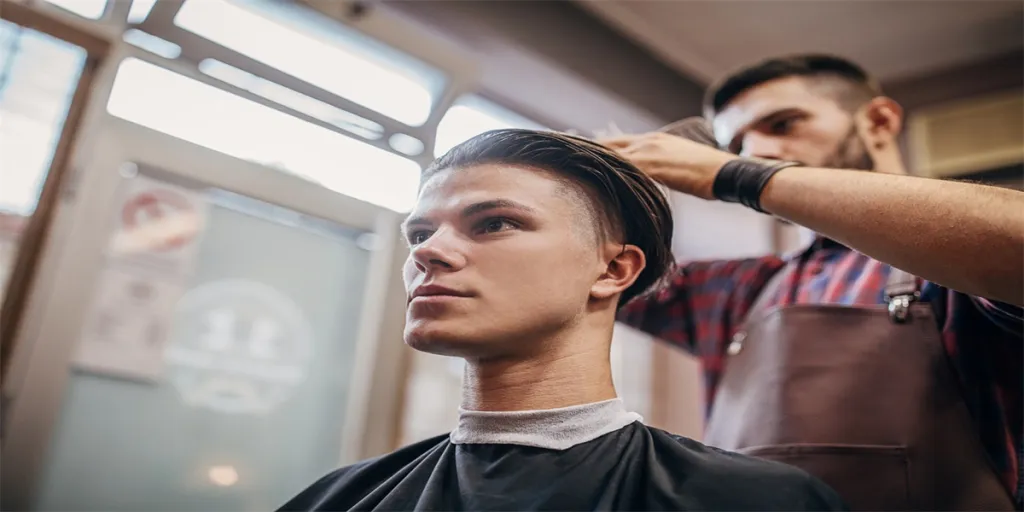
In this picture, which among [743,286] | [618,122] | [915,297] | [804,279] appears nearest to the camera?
[915,297]

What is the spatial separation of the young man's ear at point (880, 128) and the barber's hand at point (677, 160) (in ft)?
2.16

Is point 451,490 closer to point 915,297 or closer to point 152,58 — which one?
point 915,297

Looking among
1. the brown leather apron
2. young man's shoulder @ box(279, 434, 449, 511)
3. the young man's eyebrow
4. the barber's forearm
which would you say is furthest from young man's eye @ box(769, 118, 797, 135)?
young man's shoulder @ box(279, 434, 449, 511)

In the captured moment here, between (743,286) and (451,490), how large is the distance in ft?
3.33

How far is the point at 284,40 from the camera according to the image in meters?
2.09

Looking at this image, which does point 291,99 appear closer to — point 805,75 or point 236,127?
point 236,127

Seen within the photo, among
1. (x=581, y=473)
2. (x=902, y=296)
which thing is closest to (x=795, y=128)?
(x=902, y=296)

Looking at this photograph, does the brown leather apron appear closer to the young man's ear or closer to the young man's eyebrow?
the young man's ear

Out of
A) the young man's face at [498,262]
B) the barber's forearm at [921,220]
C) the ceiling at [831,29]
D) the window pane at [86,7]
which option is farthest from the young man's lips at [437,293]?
the ceiling at [831,29]

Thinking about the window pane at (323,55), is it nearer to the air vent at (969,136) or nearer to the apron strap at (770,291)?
the apron strap at (770,291)

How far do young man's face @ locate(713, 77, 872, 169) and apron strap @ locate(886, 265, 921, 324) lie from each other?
38cm

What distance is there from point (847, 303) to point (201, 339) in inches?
72.4

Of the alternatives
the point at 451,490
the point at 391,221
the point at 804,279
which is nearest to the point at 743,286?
the point at 804,279

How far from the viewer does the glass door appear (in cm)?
206
